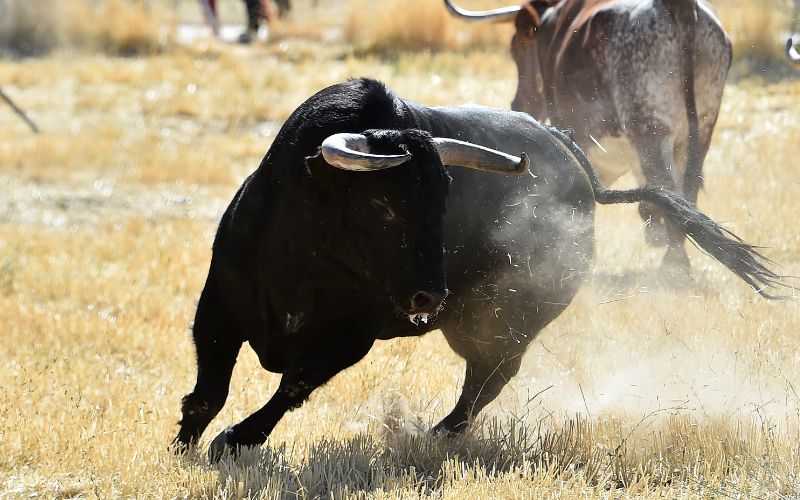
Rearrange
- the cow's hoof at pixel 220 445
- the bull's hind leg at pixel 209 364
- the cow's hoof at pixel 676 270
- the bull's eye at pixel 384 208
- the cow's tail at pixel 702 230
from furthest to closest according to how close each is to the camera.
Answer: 1. the cow's hoof at pixel 676 270
2. the cow's tail at pixel 702 230
3. the bull's hind leg at pixel 209 364
4. the cow's hoof at pixel 220 445
5. the bull's eye at pixel 384 208

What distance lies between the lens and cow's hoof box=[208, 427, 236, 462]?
214 inches

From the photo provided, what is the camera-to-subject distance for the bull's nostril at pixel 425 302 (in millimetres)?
5062

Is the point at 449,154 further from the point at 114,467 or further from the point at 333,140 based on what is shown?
the point at 114,467

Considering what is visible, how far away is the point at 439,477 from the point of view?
208 inches

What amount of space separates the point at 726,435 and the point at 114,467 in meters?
2.81

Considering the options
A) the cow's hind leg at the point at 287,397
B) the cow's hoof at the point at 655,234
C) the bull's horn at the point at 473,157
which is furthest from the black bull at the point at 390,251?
the cow's hoof at the point at 655,234

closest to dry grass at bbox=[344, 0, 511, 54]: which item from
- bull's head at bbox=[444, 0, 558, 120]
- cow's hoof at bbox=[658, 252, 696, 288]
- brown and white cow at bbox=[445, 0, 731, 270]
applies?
bull's head at bbox=[444, 0, 558, 120]

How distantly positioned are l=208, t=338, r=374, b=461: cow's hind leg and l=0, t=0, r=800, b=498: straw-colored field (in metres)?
0.11

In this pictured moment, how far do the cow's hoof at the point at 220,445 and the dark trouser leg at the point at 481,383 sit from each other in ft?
4.61

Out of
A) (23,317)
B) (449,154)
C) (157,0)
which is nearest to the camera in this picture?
(449,154)

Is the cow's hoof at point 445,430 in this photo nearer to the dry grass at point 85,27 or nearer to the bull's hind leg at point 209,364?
the bull's hind leg at point 209,364

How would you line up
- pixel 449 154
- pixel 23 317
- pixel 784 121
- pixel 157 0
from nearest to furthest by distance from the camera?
pixel 449 154, pixel 23 317, pixel 784 121, pixel 157 0

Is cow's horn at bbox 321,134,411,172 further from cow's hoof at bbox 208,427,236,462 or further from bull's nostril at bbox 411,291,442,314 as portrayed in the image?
cow's hoof at bbox 208,427,236,462

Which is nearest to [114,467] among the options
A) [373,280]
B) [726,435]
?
[373,280]
